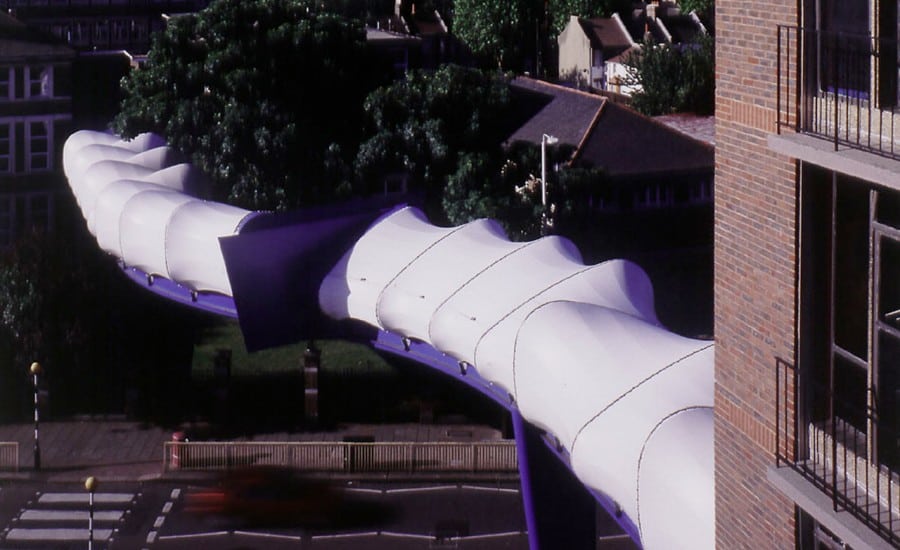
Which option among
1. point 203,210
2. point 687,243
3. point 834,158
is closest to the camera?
point 834,158

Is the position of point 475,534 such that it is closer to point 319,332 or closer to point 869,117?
point 319,332

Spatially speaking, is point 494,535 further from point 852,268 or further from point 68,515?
point 852,268

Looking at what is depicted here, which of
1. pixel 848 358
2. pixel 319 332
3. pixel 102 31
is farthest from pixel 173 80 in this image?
pixel 102 31

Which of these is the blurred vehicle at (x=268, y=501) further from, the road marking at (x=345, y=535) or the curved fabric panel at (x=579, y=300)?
the curved fabric panel at (x=579, y=300)

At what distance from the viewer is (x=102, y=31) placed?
352 ft

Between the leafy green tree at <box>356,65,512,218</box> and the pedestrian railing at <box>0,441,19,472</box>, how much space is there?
49.8 ft

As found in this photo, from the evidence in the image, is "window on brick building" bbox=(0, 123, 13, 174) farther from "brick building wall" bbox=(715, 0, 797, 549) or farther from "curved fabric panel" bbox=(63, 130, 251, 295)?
"brick building wall" bbox=(715, 0, 797, 549)

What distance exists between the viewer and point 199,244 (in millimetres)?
36594

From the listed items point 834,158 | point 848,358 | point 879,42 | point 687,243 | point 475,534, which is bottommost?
point 475,534

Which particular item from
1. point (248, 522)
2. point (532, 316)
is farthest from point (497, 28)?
point (532, 316)

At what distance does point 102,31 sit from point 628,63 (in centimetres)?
4569

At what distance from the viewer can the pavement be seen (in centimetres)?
3528

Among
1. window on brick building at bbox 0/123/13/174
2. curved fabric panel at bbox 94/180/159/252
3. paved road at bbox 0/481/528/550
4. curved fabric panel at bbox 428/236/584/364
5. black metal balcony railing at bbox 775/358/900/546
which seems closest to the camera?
black metal balcony railing at bbox 775/358/900/546

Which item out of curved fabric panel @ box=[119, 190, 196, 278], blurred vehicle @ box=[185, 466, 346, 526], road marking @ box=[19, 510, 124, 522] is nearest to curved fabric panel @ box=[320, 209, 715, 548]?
blurred vehicle @ box=[185, 466, 346, 526]
